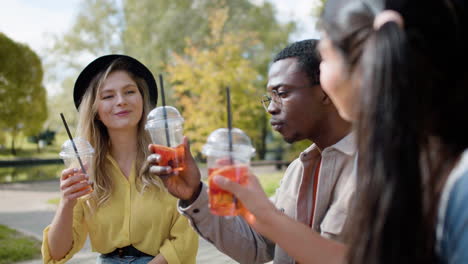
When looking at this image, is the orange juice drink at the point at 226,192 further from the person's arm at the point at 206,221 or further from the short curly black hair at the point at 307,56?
the short curly black hair at the point at 307,56

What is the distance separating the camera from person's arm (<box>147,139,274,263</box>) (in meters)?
1.93

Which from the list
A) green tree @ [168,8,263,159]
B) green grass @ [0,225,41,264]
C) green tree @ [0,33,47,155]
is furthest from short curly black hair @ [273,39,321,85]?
green tree @ [0,33,47,155]

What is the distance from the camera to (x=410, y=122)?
1.10m

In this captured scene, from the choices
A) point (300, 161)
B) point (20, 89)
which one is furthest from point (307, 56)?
point (20, 89)

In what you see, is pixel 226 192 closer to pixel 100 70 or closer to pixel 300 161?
A: pixel 300 161

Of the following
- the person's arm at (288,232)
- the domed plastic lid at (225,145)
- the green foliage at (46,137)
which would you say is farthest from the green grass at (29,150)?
the person's arm at (288,232)

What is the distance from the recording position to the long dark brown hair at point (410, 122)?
43.3 inches

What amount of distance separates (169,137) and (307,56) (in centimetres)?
89

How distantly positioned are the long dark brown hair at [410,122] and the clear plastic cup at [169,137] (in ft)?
3.20

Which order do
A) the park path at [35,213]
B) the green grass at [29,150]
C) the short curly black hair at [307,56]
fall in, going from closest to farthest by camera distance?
the short curly black hair at [307,56] < the park path at [35,213] < the green grass at [29,150]

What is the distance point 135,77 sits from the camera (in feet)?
9.79

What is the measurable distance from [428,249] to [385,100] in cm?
43

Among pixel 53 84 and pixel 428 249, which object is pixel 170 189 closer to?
pixel 428 249

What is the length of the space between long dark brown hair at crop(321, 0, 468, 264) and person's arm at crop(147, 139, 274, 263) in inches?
37.1
